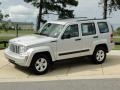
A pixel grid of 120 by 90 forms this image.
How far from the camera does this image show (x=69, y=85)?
32.4 feet

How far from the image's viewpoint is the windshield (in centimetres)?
1242

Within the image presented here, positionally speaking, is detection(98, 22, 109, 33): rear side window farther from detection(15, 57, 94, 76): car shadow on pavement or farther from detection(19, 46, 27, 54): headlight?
detection(19, 46, 27, 54): headlight

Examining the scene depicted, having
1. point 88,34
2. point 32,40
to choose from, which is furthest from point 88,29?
point 32,40

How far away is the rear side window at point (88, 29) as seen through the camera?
1295 cm

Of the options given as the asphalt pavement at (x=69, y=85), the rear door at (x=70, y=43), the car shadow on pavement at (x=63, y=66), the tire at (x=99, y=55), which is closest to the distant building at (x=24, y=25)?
the car shadow on pavement at (x=63, y=66)

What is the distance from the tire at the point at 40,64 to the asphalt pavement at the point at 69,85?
127 centimetres

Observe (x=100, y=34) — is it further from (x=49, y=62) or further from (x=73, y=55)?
(x=49, y=62)

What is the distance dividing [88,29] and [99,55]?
113 centimetres

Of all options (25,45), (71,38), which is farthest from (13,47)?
(71,38)

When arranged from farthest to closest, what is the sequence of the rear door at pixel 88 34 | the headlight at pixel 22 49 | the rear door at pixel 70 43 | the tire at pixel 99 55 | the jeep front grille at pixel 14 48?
the tire at pixel 99 55, the rear door at pixel 88 34, the rear door at pixel 70 43, the jeep front grille at pixel 14 48, the headlight at pixel 22 49

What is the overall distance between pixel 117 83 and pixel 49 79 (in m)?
2.19

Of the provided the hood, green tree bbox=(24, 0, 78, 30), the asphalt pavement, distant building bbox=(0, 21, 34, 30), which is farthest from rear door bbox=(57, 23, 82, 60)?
green tree bbox=(24, 0, 78, 30)

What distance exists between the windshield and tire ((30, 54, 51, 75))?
989 millimetres

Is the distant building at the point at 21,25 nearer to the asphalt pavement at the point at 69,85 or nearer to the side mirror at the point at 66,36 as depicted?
the side mirror at the point at 66,36
